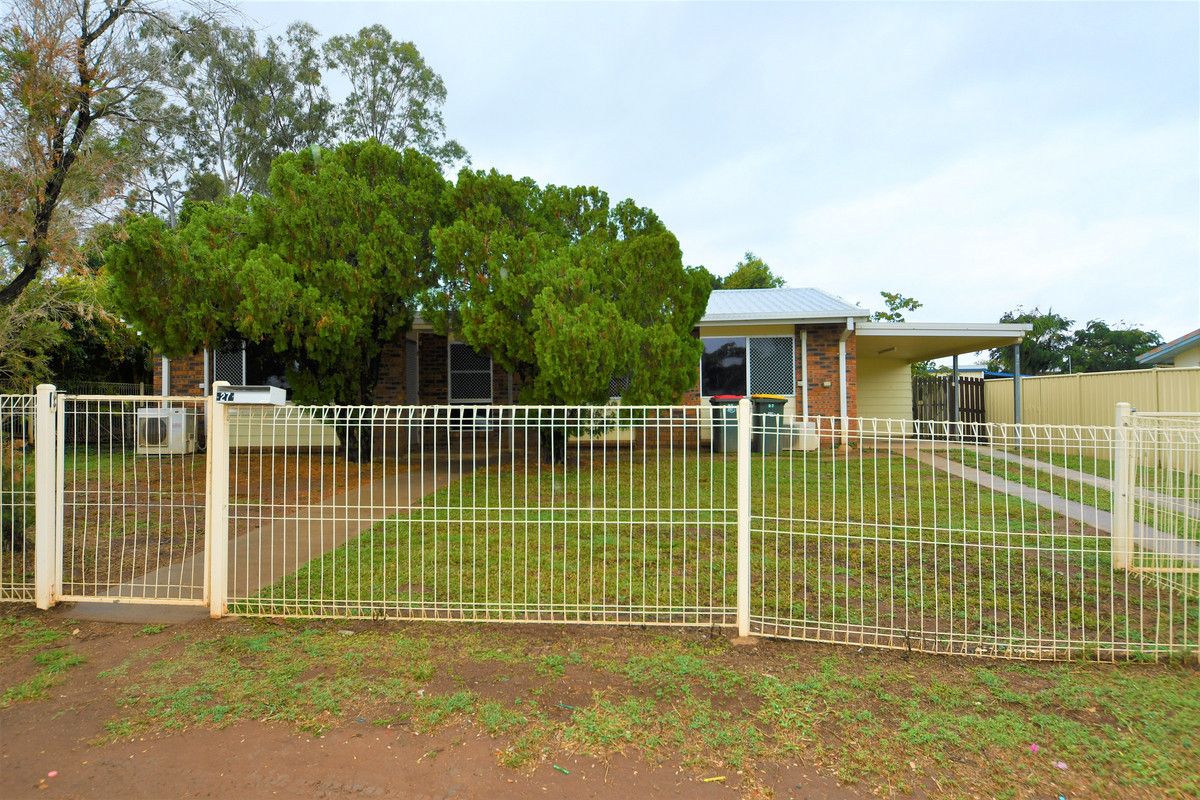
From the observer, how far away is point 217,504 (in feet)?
14.7

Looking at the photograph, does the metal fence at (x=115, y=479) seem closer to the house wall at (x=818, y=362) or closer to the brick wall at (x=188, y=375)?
the brick wall at (x=188, y=375)

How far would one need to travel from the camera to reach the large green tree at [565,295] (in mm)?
8250

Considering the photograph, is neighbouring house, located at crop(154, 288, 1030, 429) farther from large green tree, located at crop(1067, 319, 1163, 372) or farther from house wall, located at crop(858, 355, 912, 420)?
large green tree, located at crop(1067, 319, 1163, 372)

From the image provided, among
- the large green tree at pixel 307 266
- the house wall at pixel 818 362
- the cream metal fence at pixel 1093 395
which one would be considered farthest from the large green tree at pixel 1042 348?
the large green tree at pixel 307 266

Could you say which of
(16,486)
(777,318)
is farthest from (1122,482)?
(16,486)

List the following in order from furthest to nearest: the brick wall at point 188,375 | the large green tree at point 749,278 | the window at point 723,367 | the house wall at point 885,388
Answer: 1. the large green tree at point 749,278
2. the house wall at point 885,388
3. the window at point 723,367
4. the brick wall at point 188,375

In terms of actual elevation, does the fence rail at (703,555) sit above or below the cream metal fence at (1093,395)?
below

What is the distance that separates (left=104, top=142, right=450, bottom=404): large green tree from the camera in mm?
8570

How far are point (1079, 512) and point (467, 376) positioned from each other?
11017 mm

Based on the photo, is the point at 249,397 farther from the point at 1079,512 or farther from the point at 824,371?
the point at 824,371

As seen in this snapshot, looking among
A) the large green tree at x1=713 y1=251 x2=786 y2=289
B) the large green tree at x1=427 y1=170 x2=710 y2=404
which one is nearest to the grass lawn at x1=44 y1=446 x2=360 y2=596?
the large green tree at x1=427 y1=170 x2=710 y2=404

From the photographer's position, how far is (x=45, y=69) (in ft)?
20.7

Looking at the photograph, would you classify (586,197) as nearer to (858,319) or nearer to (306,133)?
(858,319)

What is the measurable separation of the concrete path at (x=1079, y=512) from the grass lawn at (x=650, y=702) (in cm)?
79
